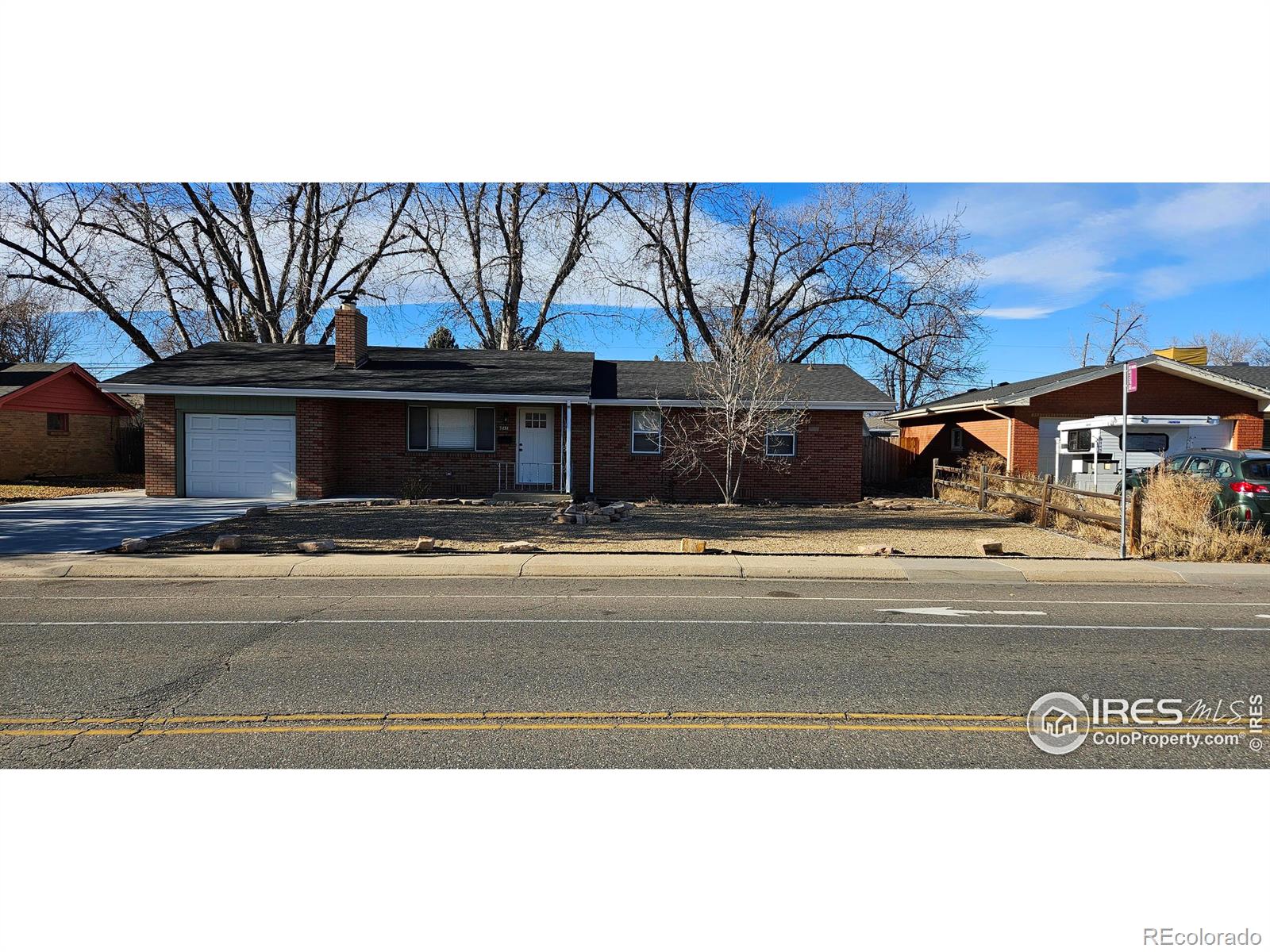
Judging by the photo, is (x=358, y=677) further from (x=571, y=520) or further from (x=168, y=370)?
(x=168, y=370)

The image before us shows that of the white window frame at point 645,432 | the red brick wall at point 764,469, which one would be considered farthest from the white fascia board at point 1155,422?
the white window frame at point 645,432

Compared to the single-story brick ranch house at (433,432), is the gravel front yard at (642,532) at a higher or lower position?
lower

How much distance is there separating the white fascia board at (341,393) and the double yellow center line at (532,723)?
50.0 ft

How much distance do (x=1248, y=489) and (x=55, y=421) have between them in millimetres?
32601

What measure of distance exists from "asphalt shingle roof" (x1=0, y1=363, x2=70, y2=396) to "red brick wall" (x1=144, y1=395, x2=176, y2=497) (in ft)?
28.4

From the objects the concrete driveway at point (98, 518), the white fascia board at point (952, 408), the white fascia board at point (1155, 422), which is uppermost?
the white fascia board at point (952, 408)

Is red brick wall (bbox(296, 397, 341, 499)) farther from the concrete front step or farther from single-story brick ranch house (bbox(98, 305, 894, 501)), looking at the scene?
the concrete front step

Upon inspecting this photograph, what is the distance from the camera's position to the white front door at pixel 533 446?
21.2 m

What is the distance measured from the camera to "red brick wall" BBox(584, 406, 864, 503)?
21.2 metres

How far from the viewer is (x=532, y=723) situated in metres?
4.86

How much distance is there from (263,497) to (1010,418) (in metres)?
20.0

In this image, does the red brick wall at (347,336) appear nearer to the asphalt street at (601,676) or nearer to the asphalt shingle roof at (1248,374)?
the asphalt street at (601,676)

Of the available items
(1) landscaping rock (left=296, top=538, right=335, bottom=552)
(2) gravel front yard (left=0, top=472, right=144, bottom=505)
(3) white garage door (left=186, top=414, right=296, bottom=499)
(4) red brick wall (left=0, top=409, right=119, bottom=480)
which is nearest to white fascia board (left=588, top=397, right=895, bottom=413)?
(3) white garage door (left=186, top=414, right=296, bottom=499)

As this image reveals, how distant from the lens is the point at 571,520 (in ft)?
52.1
